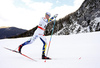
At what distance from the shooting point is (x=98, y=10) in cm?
5619

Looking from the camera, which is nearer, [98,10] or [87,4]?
[98,10]

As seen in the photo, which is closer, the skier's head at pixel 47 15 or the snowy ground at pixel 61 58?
the snowy ground at pixel 61 58

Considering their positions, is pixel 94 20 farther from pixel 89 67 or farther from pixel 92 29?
pixel 89 67

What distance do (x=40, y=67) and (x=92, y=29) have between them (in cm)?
5478

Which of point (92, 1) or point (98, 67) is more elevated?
point (92, 1)

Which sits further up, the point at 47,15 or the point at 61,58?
the point at 47,15

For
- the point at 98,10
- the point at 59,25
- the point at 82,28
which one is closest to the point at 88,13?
the point at 98,10

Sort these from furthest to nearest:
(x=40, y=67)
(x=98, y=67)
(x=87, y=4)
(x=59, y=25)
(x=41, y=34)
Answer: (x=59, y=25), (x=87, y=4), (x=41, y=34), (x=40, y=67), (x=98, y=67)

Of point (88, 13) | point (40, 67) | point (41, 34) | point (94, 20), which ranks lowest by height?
point (40, 67)

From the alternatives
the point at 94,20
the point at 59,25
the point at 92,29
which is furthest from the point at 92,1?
the point at 59,25

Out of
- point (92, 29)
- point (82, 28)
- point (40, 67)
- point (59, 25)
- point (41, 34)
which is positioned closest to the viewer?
point (40, 67)

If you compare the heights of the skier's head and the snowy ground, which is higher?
the skier's head

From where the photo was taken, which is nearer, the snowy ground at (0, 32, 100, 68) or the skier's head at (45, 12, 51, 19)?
the snowy ground at (0, 32, 100, 68)

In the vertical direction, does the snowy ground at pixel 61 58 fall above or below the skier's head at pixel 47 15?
below
